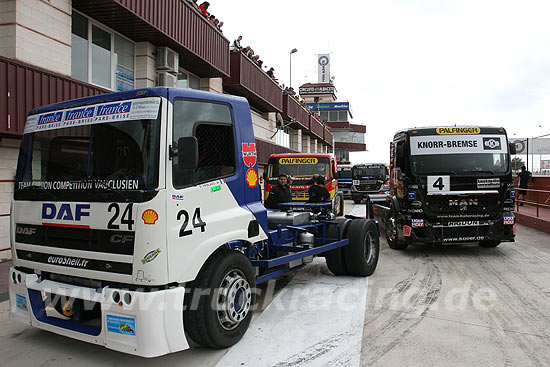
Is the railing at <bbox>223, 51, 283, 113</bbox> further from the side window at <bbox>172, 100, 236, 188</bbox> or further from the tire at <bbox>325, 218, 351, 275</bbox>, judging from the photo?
the side window at <bbox>172, 100, 236, 188</bbox>

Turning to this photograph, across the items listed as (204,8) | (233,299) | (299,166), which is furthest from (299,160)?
(233,299)

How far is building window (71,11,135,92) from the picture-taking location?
9.67m

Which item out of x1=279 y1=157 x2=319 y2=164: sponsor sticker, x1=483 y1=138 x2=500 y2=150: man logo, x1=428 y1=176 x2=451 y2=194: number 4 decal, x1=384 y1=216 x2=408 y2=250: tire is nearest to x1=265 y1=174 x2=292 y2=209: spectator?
x1=384 y1=216 x2=408 y2=250: tire

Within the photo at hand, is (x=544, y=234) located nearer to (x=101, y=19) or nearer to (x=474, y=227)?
(x=474, y=227)

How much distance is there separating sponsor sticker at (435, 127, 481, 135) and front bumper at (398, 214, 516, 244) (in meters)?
1.83

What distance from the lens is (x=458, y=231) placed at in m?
8.39

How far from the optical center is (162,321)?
3.39m

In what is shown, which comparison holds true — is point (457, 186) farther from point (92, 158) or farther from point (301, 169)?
point (301, 169)

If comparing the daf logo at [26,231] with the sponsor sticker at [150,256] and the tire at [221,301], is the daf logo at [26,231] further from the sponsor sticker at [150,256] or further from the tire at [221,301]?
the tire at [221,301]

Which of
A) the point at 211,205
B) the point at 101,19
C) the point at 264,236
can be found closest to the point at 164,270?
the point at 211,205

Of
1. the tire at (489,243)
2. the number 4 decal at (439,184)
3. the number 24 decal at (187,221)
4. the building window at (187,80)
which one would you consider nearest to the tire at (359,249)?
the number 4 decal at (439,184)

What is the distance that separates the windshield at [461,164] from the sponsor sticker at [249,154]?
16.0 feet

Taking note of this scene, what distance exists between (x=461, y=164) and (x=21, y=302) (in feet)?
25.6

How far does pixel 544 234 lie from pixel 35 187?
40.2ft
